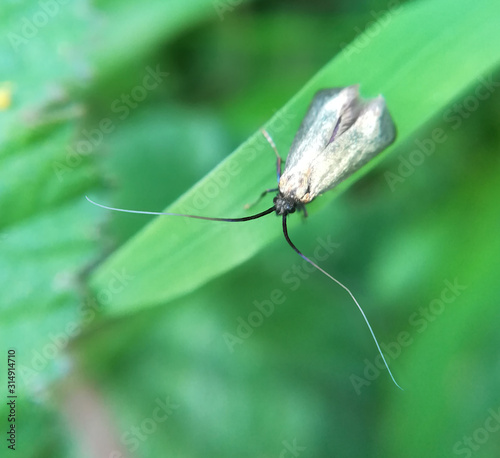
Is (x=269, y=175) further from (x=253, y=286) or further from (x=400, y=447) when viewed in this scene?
(x=400, y=447)

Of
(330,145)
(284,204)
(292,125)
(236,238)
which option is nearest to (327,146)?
(330,145)

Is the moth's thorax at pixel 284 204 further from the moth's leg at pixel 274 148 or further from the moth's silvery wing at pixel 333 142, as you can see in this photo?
the moth's leg at pixel 274 148

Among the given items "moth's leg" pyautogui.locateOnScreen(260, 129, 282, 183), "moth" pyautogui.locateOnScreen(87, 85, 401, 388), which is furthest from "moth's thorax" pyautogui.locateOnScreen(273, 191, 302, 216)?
"moth's leg" pyautogui.locateOnScreen(260, 129, 282, 183)

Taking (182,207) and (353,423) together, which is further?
(353,423)

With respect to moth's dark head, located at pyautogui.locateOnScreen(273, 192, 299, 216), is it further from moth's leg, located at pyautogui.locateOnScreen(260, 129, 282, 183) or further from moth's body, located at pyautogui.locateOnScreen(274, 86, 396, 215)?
moth's leg, located at pyautogui.locateOnScreen(260, 129, 282, 183)

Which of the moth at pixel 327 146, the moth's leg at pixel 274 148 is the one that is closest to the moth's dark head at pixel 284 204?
the moth at pixel 327 146

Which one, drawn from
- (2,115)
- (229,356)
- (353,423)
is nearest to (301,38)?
(2,115)

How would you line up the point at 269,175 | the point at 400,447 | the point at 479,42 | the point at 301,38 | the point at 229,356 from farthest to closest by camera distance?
the point at 301,38 → the point at 229,356 → the point at 400,447 → the point at 269,175 → the point at 479,42
